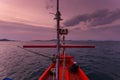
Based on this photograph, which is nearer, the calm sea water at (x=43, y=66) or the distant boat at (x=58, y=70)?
the distant boat at (x=58, y=70)

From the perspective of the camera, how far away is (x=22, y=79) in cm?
1792

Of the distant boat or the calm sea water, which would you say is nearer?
the distant boat

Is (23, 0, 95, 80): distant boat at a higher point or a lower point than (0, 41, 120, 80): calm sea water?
higher

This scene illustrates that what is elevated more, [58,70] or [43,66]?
[58,70]

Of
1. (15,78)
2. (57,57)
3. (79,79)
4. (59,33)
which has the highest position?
(59,33)

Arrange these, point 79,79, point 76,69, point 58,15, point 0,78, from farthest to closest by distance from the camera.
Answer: point 0,78 < point 76,69 < point 79,79 < point 58,15

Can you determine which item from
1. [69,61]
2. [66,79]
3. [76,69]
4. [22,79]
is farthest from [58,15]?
→ [22,79]

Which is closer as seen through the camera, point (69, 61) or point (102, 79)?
point (102, 79)

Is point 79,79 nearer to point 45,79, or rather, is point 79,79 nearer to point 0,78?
point 45,79

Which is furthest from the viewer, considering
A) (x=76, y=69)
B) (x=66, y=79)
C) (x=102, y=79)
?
(x=102, y=79)

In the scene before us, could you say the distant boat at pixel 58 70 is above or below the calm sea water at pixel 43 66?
above

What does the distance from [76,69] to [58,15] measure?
30.2ft

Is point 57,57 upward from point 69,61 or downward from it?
upward

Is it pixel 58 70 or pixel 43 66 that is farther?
pixel 43 66
